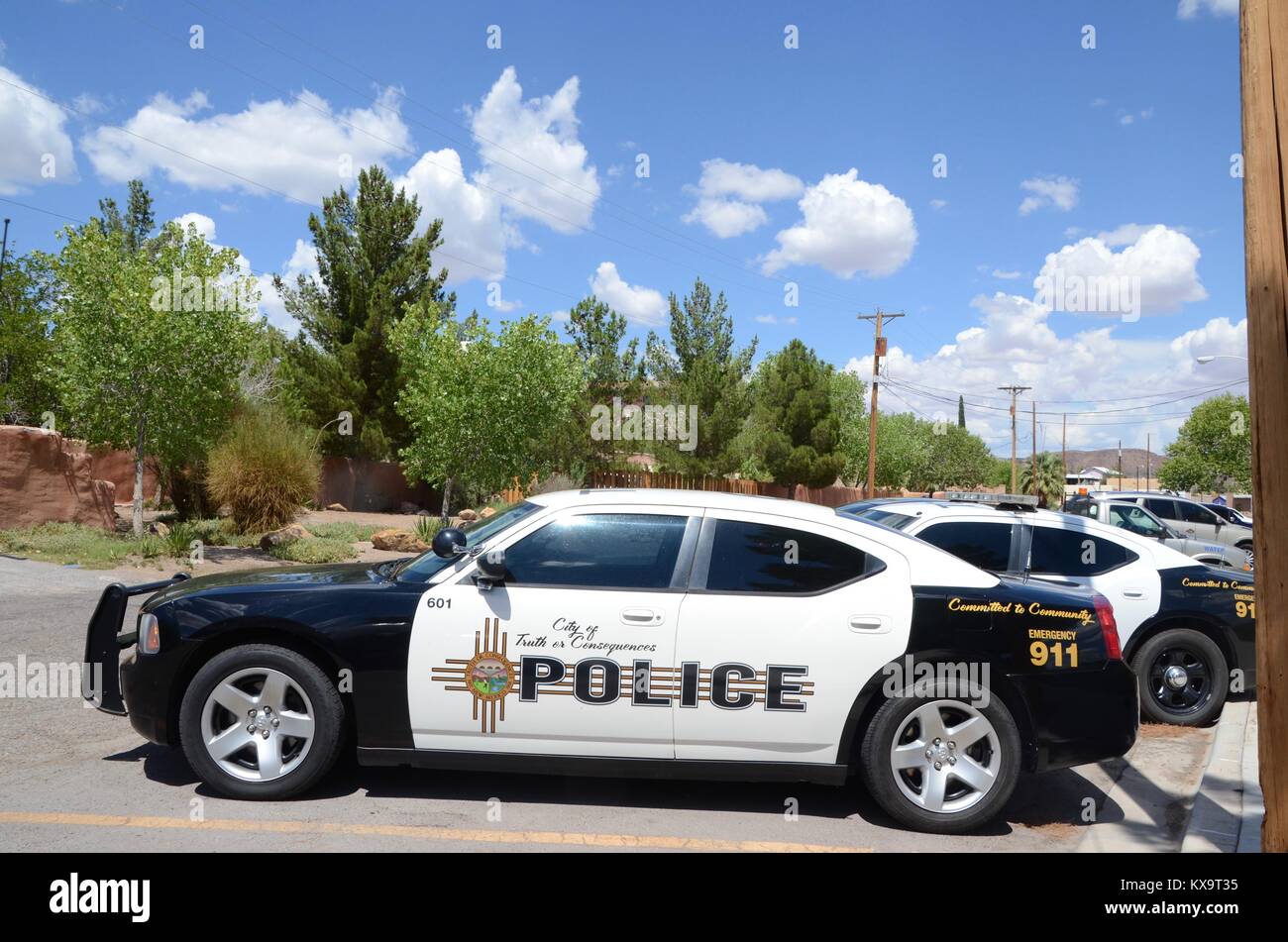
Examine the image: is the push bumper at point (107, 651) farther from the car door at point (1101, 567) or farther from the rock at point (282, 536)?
the rock at point (282, 536)

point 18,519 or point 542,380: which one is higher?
point 542,380

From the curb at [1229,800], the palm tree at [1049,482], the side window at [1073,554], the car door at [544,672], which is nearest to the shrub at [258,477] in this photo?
the car door at [544,672]

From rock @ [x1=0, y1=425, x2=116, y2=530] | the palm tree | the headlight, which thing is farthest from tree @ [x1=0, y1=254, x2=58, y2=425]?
the palm tree

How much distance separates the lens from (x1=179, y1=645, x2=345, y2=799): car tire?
174 inches

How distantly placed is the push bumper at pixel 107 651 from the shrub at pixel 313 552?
454 inches

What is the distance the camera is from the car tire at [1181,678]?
23.4ft

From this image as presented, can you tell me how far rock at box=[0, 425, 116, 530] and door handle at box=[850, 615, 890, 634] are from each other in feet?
53.8

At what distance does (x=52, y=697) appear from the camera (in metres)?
6.39

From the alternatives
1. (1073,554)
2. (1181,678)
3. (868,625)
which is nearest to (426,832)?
(868,625)

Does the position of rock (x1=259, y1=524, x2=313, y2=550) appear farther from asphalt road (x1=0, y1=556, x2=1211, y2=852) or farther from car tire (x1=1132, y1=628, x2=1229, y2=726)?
car tire (x1=1132, y1=628, x2=1229, y2=726)

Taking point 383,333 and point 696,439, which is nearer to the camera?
point 383,333
